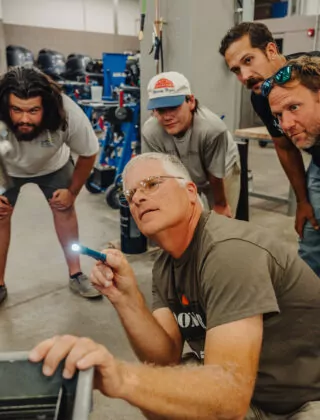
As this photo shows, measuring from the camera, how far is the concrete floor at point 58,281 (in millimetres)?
2291

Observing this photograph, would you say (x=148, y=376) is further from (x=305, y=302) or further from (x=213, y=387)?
(x=305, y=302)

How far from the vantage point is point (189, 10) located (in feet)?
9.75

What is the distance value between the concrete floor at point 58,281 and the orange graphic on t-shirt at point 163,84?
128 cm

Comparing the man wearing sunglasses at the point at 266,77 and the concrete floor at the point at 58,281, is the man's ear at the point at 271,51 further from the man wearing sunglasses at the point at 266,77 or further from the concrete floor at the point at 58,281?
the concrete floor at the point at 58,281

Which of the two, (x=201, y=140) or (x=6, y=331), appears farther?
(x=201, y=140)

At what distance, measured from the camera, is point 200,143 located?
8.40ft

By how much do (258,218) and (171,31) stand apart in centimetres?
191

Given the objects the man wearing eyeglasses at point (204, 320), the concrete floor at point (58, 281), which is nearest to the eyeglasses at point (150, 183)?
the man wearing eyeglasses at point (204, 320)

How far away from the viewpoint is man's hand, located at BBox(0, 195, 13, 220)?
7.84ft

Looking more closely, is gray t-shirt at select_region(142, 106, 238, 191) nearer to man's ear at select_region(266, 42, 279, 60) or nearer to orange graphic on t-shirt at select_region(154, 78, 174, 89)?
orange graphic on t-shirt at select_region(154, 78, 174, 89)

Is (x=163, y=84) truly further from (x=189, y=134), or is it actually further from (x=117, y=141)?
(x=117, y=141)

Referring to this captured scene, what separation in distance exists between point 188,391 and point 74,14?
13.0 m

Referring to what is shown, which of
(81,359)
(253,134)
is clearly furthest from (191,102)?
(81,359)

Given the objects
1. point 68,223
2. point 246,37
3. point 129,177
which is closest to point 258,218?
point 68,223
